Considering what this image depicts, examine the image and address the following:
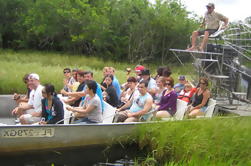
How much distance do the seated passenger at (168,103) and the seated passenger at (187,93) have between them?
0.55 meters

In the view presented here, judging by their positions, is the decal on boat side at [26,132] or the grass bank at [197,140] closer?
the grass bank at [197,140]

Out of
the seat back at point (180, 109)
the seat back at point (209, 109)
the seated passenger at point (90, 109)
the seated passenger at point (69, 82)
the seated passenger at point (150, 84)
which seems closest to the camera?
the seated passenger at point (90, 109)

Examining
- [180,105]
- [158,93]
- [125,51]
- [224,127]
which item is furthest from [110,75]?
[125,51]

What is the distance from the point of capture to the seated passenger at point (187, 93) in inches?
317

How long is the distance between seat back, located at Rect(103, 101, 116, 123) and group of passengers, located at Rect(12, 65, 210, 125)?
12cm

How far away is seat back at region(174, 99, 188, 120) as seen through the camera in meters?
7.61

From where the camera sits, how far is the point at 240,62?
29.5 feet

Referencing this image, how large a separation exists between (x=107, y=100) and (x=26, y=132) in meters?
2.06

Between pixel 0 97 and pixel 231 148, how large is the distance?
5.36m

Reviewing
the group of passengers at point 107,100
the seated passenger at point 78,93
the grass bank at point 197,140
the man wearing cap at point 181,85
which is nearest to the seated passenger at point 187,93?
the group of passengers at point 107,100

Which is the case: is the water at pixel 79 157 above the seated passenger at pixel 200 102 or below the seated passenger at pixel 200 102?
below

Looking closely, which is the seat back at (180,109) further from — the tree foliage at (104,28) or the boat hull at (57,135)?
the tree foliage at (104,28)

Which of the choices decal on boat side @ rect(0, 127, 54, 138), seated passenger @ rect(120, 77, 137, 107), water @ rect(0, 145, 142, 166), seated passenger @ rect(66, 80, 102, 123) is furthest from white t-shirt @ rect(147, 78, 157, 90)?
decal on boat side @ rect(0, 127, 54, 138)

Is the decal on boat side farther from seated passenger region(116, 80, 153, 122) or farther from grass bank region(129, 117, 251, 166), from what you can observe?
grass bank region(129, 117, 251, 166)
